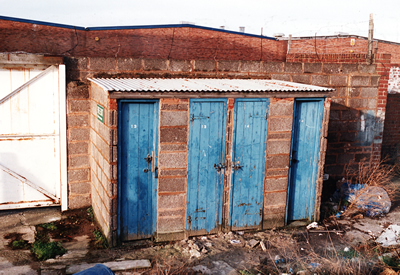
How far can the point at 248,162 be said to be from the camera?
645 cm

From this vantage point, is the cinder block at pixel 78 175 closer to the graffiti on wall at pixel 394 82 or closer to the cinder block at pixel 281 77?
the cinder block at pixel 281 77

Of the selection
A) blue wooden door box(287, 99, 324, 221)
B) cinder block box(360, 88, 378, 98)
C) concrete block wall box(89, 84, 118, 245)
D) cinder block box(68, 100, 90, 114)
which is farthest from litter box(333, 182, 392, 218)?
cinder block box(68, 100, 90, 114)

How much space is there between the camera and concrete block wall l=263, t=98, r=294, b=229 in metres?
6.45

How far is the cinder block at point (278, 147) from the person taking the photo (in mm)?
6520

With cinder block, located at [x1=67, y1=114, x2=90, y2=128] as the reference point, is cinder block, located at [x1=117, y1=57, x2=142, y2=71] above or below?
above

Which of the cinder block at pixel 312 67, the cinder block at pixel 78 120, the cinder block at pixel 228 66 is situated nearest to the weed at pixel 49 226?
the cinder block at pixel 78 120

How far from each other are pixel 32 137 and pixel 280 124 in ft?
15.0

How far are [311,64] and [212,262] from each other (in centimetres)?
472

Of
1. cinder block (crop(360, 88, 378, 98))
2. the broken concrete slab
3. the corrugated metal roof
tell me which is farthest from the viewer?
cinder block (crop(360, 88, 378, 98))

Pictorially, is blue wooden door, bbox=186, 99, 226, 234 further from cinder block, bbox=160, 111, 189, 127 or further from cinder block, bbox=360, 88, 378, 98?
cinder block, bbox=360, 88, 378, 98

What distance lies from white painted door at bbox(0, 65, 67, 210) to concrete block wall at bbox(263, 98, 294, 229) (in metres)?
3.79

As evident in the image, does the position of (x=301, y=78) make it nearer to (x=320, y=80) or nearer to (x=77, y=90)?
(x=320, y=80)

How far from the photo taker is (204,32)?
57.3 feet

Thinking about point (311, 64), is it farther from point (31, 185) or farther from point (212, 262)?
point (31, 185)
